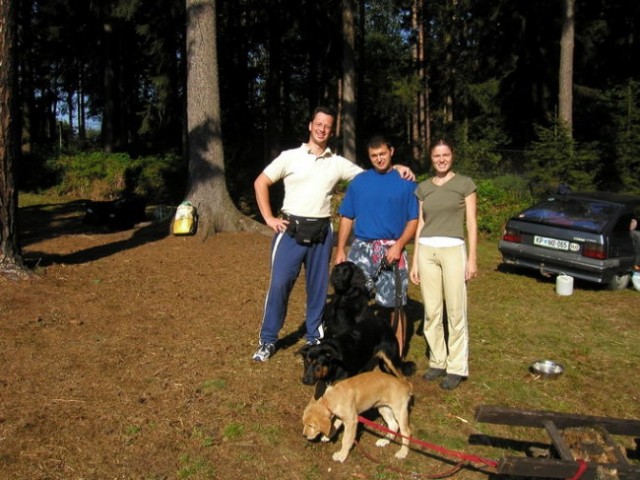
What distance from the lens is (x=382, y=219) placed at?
178 inches

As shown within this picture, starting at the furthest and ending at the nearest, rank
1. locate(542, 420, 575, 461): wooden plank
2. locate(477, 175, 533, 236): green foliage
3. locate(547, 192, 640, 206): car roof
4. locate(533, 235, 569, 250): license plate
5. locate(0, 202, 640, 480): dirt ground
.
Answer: locate(477, 175, 533, 236): green foliage < locate(547, 192, 640, 206): car roof < locate(533, 235, 569, 250): license plate < locate(0, 202, 640, 480): dirt ground < locate(542, 420, 575, 461): wooden plank

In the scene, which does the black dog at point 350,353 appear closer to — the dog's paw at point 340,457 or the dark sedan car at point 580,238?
the dog's paw at point 340,457

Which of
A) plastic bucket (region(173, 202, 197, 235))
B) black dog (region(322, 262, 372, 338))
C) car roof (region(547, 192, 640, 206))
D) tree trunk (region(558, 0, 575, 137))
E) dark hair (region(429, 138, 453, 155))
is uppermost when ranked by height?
tree trunk (region(558, 0, 575, 137))

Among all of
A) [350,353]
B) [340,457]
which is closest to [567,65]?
[350,353]

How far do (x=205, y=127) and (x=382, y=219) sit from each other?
7.60 m

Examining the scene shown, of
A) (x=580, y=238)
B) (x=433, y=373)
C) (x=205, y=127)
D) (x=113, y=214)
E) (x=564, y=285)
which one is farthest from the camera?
(x=113, y=214)

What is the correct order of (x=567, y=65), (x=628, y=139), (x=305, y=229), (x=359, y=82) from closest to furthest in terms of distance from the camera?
1. (x=305, y=229)
2. (x=567, y=65)
3. (x=628, y=139)
4. (x=359, y=82)

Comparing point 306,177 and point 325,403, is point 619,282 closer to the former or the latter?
point 306,177

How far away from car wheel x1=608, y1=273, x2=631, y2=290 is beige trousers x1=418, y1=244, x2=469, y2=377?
16.2 feet

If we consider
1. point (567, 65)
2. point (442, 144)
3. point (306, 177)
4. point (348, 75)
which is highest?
point (348, 75)

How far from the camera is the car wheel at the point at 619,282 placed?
8.43 meters

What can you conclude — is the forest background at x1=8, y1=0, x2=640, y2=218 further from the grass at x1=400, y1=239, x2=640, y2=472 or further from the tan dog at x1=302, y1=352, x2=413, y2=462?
the tan dog at x1=302, y1=352, x2=413, y2=462

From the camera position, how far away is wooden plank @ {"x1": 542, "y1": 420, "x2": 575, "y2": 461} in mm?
2860

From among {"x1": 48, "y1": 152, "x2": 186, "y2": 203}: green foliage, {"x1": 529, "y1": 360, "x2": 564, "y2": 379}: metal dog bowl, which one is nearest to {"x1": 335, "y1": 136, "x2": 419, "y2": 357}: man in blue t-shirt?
{"x1": 529, "y1": 360, "x2": 564, "y2": 379}: metal dog bowl
